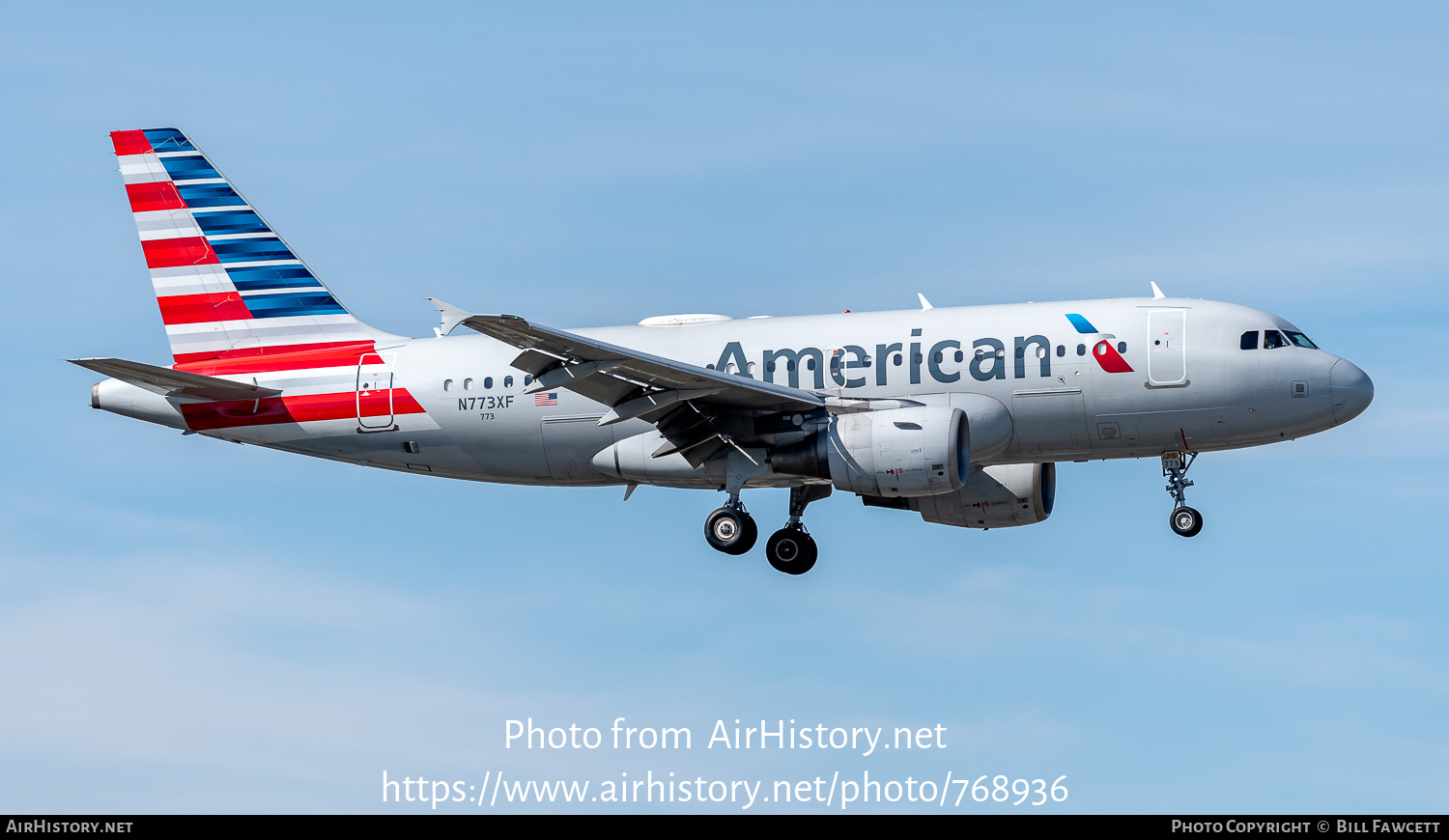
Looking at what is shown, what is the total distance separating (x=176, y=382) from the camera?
117 feet

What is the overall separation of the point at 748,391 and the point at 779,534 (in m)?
4.34

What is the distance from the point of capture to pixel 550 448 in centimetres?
3559

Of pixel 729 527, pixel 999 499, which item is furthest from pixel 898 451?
pixel 999 499

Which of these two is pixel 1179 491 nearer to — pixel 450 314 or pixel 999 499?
pixel 999 499

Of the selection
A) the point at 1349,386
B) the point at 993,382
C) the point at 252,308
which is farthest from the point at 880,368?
the point at 252,308

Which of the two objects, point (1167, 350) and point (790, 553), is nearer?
point (1167, 350)

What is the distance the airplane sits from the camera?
32.4 meters

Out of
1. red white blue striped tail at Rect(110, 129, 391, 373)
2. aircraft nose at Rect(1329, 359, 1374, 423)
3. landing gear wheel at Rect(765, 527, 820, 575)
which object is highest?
red white blue striped tail at Rect(110, 129, 391, 373)

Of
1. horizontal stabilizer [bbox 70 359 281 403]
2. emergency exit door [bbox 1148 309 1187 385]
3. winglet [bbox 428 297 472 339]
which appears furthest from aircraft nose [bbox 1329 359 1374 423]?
horizontal stabilizer [bbox 70 359 281 403]

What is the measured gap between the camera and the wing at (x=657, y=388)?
98.6ft

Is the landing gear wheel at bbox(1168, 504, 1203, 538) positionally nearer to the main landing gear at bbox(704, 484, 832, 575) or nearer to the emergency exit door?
the emergency exit door

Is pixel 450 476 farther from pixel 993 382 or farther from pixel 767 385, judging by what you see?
pixel 993 382

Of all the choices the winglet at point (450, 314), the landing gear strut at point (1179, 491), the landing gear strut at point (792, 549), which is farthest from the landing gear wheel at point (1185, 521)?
the winglet at point (450, 314)

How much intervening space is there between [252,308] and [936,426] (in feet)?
55.4
